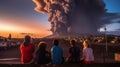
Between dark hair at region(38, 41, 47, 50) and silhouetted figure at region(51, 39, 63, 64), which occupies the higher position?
dark hair at region(38, 41, 47, 50)

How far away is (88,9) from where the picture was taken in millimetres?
118188

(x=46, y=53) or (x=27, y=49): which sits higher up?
(x=27, y=49)

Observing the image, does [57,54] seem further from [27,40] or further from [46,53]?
[27,40]

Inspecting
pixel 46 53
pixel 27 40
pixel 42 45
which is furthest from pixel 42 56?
pixel 27 40

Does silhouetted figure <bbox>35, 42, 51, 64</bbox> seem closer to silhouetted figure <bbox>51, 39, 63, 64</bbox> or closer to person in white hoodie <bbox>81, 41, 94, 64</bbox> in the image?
silhouetted figure <bbox>51, 39, 63, 64</bbox>

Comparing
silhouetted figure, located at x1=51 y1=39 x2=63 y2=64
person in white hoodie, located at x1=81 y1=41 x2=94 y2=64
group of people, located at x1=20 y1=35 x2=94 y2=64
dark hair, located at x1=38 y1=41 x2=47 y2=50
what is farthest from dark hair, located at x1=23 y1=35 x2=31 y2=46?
person in white hoodie, located at x1=81 y1=41 x2=94 y2=64

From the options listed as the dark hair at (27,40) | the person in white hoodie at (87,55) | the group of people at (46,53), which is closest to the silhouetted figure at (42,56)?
the group of people at (46,53)

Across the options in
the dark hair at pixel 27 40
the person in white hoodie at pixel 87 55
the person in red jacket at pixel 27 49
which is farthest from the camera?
the person in white hoodie at pixel 87 55

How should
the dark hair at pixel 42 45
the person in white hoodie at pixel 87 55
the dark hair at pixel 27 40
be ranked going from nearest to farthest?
1. the dark hair at pixel 42 45
2. the dark hair at pixel 27 40
3. the person in white hoodie at pixel 87 55

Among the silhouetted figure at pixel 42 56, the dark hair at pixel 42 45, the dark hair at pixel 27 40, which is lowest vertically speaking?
the silhouetted figure at pixel 42 56

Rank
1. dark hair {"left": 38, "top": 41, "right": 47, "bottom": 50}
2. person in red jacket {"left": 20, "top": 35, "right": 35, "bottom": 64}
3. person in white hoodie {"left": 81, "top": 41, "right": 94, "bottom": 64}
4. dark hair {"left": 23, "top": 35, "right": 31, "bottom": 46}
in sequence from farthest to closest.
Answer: person in white hoodie {"left": 81, "top": 41, "right": 94, "bottom": 64}, person in red jacket {"left": 20, "top": 35, "right": 35, "bottom": 64}, dark hair {"left": 23, "top": 35, "right": 31, "bottom": 46}, dark hair {"left": 38, "top": 41, "right": 47, "bottom": 50}

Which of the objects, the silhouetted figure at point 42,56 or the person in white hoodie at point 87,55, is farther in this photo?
the person in white hoodie at point 87,55

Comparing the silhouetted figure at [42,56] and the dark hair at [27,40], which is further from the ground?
the dark hair at [27,40]

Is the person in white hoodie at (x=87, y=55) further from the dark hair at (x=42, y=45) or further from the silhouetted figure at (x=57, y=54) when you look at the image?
the dark hair at (x=42, y=45)
